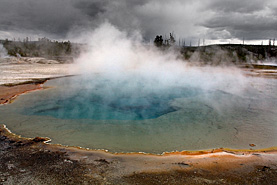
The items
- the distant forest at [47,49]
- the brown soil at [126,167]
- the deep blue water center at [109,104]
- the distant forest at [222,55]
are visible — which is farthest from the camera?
the distant forest at [47,49]

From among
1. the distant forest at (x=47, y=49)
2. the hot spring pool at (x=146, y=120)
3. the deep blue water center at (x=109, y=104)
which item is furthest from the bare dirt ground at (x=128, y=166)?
the distant forest at (x=47, y=49)

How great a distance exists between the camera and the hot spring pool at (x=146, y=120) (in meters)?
4.03

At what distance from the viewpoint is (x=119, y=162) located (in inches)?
124

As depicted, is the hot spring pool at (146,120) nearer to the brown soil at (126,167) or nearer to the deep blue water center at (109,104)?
the deep blue water center at (109,104)

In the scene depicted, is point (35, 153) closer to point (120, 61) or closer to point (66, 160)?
point (66, 160)

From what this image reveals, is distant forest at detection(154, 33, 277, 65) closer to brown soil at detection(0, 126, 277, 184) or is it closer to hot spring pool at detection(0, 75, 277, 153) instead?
hot spring pool at detection(0, 75, 277, 153)

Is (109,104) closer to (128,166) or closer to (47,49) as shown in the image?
(128,166)

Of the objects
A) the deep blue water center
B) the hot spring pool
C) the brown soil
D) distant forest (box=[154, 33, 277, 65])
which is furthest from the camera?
distant forest (box=[154, 33, 277, 65])

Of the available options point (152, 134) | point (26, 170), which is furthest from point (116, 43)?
point (26, 170)

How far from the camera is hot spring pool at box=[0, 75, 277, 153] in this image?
403 cm

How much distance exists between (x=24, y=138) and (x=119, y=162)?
219cm

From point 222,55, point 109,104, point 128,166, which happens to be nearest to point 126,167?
point 128,166

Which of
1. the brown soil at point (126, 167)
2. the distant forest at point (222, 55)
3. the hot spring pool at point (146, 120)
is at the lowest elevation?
the brown soil at point (126, 167)

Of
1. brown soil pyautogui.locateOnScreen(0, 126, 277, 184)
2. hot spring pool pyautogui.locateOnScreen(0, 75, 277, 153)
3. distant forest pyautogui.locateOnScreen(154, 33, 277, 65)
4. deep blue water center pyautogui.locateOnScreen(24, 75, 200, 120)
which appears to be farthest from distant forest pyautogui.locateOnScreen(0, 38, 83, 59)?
brown soil pyautogui.locateOnScreen(0, 126, 277, 184)
